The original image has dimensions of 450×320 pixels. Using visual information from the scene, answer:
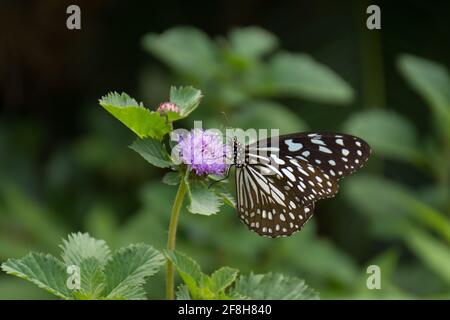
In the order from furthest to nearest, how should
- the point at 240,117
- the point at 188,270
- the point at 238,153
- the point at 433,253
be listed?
1. the point at 240,117
2. the point at 433,253
3. the point at 238,153
4. the point at 188,270

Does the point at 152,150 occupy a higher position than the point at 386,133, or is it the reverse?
the point at 386,133

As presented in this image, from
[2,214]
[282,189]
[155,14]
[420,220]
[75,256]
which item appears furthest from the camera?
[155,14]

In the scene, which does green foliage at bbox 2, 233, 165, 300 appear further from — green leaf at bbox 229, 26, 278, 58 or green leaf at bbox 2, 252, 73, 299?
green leaf at bbox 229, 26, 278, 58

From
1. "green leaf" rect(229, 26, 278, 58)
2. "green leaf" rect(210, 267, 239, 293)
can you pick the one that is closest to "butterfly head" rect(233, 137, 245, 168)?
"green leaf" rect(210, 267, 239, 293)

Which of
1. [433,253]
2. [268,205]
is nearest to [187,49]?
[433,253]

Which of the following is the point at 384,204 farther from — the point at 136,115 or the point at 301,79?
the point at 136,115
